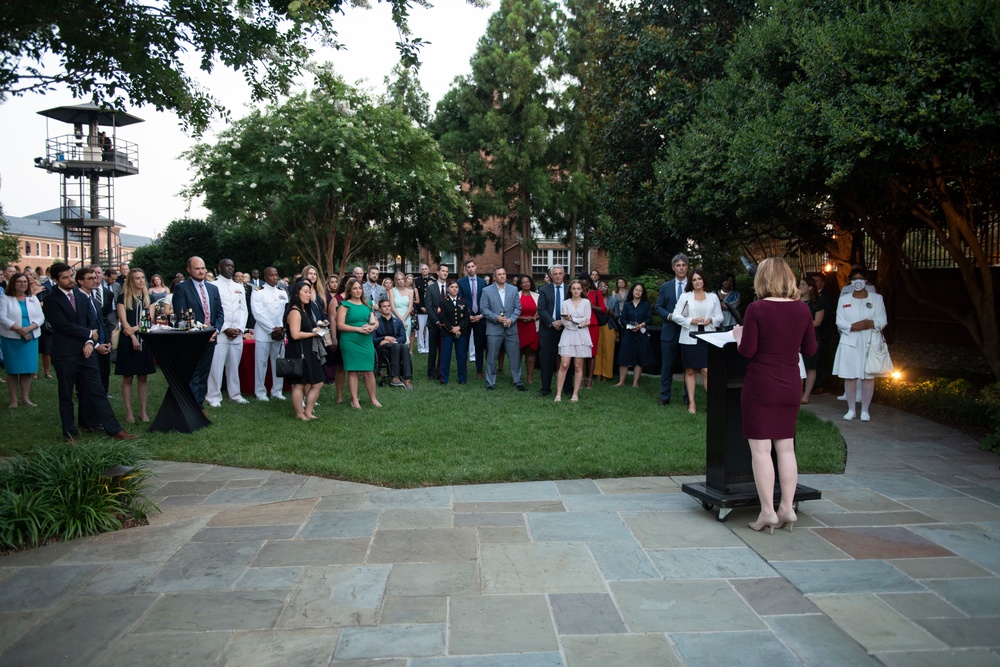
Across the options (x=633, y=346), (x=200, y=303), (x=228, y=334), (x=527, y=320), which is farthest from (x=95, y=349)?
(x=633, y=346)

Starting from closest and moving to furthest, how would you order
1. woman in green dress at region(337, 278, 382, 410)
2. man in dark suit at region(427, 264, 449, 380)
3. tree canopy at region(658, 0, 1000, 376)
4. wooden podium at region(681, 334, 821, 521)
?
wooden podium at region(681, 334, 821, 521)
tree canopy at region(658, 0, 1000, 376)
woman in green dress at region(337, 278, 382, 410)
man in dark suit at region(427, 264, 449, 380)

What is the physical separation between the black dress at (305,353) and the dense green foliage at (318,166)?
54.4 feet

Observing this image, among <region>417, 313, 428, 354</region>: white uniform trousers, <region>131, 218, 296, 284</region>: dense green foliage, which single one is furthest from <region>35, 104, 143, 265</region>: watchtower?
<region>417, 313, 428, 354</region>: white uniform trousers

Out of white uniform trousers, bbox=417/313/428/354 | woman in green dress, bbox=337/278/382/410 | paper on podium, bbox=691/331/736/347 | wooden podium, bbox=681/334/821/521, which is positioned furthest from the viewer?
white uniform trousers, bbox=417/313/428/354

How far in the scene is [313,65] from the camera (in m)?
6.33

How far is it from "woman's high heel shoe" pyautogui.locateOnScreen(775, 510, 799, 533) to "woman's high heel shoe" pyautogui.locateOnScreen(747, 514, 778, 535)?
0.03 meters

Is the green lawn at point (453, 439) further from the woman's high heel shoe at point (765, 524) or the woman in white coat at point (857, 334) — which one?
the woman's high heel shoe at point (765, 524)

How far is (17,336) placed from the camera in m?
9.77

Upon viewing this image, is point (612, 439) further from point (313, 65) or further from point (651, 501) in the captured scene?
point (313, 65)

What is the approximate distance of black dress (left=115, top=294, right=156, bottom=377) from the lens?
8.38m

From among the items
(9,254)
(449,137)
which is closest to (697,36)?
(449,137)

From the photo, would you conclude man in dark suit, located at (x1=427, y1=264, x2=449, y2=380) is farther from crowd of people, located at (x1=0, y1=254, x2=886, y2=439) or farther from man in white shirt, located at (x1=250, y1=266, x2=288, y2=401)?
man in white shirt, located at (x1=250, y1=266, x2=288, y2=401)

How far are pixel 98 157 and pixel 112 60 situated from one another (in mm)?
44005

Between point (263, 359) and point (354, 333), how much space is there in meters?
1.68
